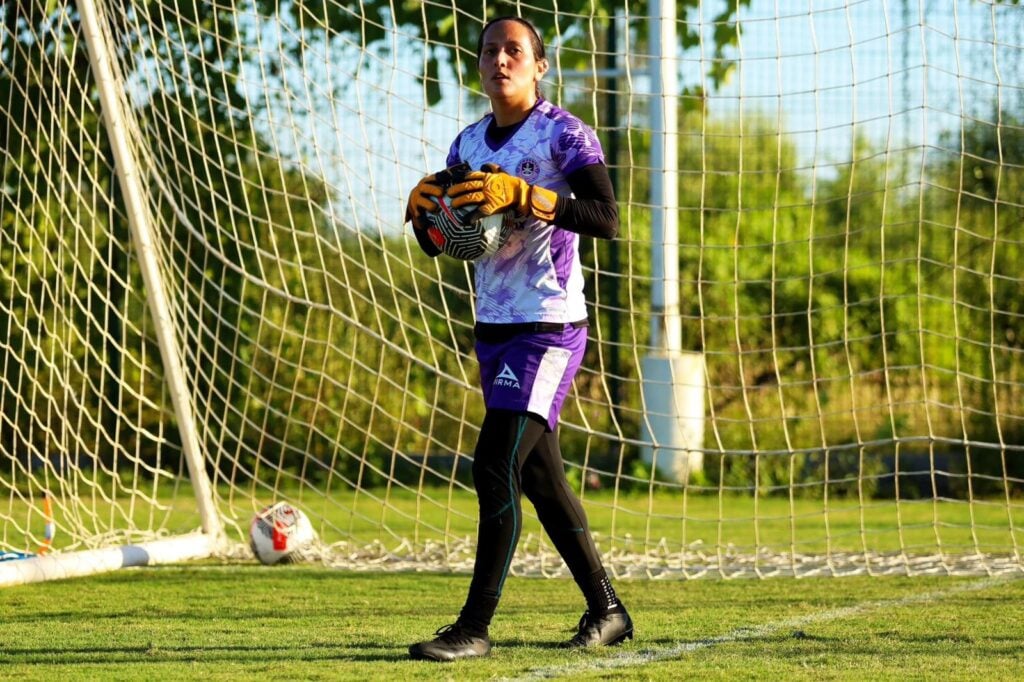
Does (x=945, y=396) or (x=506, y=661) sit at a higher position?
(x=945, y=396)

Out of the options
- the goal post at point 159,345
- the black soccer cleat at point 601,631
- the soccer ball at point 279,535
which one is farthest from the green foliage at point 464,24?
the black soccer cleat at point 601,631

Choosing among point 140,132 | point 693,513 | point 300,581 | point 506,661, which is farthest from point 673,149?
point 506,661

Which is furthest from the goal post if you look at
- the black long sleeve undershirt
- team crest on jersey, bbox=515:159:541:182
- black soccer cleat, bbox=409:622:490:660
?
the black long sleeve undershirt

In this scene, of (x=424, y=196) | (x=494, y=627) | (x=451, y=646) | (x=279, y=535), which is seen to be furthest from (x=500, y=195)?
(x=279, y=535)

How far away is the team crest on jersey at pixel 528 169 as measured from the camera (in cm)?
413

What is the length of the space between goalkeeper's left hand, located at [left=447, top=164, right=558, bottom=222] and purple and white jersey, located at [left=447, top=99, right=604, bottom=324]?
0.48 feet

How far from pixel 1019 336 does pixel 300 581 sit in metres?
6.45

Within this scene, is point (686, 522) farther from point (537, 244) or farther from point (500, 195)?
point (500, 195)

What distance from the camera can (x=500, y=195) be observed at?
387 cm

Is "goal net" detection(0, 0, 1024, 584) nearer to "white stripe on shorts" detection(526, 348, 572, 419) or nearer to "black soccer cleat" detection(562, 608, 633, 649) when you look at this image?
"black soccer cleat" detection(562, 608, 633, 649)

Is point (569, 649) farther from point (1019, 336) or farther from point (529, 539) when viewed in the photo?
point (1019, 336)

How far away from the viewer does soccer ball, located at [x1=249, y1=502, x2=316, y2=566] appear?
252 inches

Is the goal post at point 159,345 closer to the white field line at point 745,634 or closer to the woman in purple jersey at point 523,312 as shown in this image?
the woman in purple jersey at point 523,312

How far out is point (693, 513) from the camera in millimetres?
8852
